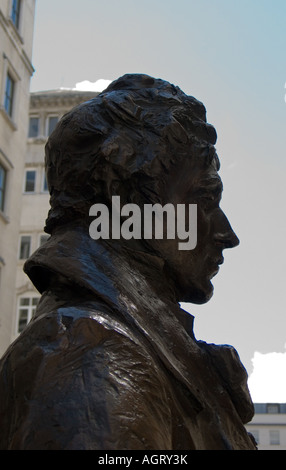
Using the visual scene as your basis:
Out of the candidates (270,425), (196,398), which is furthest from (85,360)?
(270,425)

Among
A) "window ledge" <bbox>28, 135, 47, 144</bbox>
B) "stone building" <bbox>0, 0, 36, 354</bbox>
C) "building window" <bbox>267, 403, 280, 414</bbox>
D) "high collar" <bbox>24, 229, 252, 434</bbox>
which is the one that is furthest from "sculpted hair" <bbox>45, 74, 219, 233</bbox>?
"building window" <bbox>267, 403, 280, 414</bbox>

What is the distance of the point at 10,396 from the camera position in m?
1.72

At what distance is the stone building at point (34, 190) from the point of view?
27.4 m

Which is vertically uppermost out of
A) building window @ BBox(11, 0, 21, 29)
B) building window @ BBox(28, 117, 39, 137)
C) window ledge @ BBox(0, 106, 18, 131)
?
building window @ BBox(28, 117, 39, 137)

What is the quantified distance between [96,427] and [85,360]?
0.61 feet

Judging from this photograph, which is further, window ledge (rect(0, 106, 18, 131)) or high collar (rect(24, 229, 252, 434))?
window ledge (rect(0, 106, 18, 131))

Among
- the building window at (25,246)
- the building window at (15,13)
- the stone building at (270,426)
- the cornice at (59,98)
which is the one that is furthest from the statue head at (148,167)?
the stone building at (270,426)

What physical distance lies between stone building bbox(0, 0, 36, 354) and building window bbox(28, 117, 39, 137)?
1001 cm

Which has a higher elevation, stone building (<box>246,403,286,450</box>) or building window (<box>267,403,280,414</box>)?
building window (<box>267,403,280,414</box>)

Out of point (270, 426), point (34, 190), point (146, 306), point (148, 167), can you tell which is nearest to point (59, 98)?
point (34, 190)

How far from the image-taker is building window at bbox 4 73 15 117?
20484mm

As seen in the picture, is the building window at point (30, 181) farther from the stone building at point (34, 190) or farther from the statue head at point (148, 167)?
the statue head at point (148, 167)

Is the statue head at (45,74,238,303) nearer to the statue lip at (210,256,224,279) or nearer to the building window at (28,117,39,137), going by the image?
the statue lip at (210,256,224,279)

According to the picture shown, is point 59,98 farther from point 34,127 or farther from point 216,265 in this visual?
point 216,265
